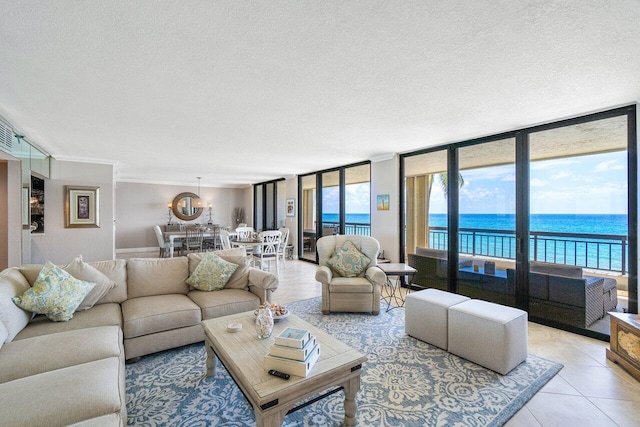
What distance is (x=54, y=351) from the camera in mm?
1833

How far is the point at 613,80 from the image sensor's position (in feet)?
7.61

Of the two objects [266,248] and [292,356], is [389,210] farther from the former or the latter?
[292,356]

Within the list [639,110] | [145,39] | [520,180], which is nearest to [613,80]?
[639,110]

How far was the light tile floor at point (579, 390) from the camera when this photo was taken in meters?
1.88

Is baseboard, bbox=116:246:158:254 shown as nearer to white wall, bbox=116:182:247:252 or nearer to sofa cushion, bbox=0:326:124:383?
white wall, bbox=116:182:247:252

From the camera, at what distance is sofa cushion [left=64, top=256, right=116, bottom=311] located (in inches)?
105

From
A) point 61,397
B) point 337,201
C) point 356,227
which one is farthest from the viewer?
point 356,227

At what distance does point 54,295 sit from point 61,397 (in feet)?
4.51

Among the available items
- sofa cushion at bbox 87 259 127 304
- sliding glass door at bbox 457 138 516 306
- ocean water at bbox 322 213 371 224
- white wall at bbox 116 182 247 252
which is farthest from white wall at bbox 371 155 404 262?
white wall at bbox 116 182 247 252

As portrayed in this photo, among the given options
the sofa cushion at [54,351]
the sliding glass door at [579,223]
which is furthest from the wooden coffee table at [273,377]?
the sliding glass door at [579,223]

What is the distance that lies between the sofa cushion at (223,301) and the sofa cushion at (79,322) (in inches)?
27.2

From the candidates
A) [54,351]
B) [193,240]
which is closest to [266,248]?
[193,240]

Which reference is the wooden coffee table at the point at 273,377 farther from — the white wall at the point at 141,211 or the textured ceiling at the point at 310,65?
the white wall at the point at 141,211

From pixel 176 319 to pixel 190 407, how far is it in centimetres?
89
